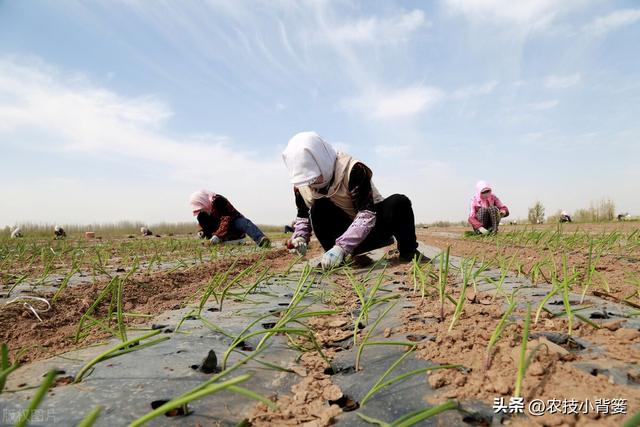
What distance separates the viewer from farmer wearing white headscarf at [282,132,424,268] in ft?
10.3

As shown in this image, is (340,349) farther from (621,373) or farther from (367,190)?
(367,190)

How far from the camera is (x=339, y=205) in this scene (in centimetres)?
379

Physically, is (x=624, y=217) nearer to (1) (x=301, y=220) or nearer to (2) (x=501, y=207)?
(2) (x=501, y=207)

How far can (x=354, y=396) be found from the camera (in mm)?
1046

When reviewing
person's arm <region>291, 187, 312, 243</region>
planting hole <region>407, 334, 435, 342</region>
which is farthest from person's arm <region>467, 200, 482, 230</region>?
planting hole <region>407, 334, 435, 342</region>

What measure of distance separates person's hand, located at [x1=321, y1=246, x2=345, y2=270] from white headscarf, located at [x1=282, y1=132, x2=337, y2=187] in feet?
1.90

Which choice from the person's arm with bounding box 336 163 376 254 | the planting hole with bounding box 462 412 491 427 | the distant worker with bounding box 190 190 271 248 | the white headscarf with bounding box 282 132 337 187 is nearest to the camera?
the planting hole with bounding box 462 412 491 427

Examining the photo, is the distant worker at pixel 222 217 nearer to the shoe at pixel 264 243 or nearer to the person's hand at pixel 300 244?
the shoe at pixel 264 243

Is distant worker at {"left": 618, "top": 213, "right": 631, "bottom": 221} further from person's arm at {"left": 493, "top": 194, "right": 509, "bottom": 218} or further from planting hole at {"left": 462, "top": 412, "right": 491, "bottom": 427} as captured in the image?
planting hole at {"left": 462, "top": 412, "right": 491, "bottom": 427}

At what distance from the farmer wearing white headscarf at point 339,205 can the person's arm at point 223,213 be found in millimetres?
3263

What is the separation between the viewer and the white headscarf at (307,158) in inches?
122

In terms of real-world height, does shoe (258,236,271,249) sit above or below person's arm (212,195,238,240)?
below

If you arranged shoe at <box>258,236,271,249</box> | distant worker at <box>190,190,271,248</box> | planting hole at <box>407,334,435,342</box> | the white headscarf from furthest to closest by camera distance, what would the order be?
distant worker at <box>190,190,271,248</box> < shoe at <box>258,236,271,249</box> < the white headscarf < planting hole at <box>407,334,435,342</box>

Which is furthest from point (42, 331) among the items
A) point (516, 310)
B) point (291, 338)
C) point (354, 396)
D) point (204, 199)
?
point (204, 199)
